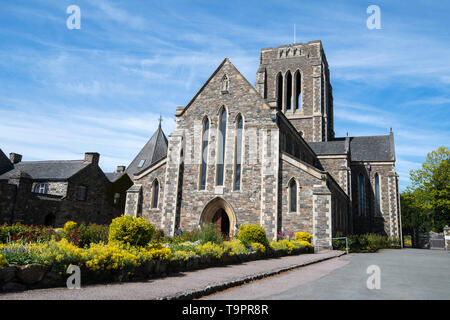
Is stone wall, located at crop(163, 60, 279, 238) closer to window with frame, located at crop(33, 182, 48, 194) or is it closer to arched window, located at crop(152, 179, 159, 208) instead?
arched window, located at crop(152, 179, 159, 208)

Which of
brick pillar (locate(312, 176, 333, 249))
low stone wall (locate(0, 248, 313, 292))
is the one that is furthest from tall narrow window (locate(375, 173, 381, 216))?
low stone wall (locate(0, 248, 313, 292))

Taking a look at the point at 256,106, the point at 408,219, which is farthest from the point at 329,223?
the point at 408,219

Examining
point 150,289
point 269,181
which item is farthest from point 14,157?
point 150,289

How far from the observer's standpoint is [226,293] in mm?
7711

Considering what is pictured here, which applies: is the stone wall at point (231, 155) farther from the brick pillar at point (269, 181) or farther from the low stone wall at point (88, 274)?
the low stone wall at point (88, 274)

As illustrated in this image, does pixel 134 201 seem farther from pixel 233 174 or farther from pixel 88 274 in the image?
pixel 88 274

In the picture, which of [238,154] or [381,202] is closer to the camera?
[238,154]

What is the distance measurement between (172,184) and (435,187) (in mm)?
35256

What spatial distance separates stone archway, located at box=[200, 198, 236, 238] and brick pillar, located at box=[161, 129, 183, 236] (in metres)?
2.29

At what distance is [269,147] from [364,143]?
2604 cm

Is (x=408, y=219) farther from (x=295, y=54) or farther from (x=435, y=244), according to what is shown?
(x=295, y=54)

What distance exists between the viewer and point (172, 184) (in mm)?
23438

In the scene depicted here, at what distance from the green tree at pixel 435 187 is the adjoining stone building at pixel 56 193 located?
36.7 m

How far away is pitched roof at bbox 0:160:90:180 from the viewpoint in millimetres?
31409
